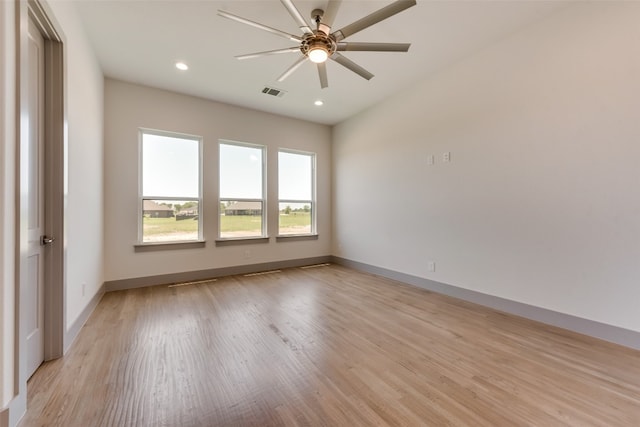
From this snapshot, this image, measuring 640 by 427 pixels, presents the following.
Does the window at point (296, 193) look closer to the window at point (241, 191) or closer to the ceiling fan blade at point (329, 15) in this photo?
the window at point (241, 191)

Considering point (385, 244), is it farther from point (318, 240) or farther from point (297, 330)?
point (297, 330)

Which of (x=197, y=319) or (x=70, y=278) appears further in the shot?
(x=197, y=319)

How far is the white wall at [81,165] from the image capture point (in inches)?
86.7

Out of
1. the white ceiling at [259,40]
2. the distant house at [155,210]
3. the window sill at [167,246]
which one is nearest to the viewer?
the white ceiling at [259,40]

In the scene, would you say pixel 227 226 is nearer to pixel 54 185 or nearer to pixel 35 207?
pixel 54 185

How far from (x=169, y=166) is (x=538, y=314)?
5.32 meters

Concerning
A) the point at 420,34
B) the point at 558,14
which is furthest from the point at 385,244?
the point at 558,14

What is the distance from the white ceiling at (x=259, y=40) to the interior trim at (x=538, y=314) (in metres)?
2.99

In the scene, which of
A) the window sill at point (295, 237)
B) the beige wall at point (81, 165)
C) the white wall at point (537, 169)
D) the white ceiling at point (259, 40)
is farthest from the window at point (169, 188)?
the white wall at point (537, 169)

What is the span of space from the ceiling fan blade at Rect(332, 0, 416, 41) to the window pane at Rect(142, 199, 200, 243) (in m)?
3.49

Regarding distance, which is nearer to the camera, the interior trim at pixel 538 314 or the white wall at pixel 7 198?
the white wall at pixel 7 198

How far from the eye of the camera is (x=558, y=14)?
251 cm

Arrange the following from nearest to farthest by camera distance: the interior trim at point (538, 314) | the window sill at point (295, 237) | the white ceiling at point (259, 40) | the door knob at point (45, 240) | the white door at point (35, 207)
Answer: the white door at point (35, 207)
the door knob at point (45, 240)
the interior trim at point (538, 314)
the white ceiling at point (259, 40)
the window sill at point (295, 237)

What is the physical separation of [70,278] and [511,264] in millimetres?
4405
